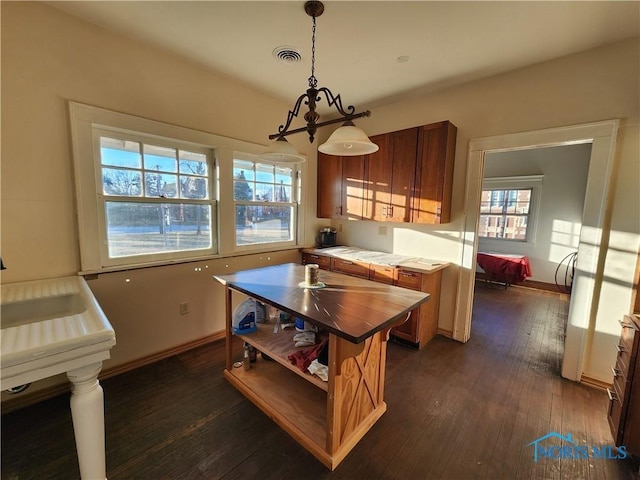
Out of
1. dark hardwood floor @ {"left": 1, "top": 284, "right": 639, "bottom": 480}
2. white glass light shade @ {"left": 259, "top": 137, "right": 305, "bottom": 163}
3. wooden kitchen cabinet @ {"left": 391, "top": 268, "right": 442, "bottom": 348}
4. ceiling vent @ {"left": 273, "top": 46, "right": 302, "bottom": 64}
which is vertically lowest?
dark hardwood floor @ {"left": 1, "top": 284, "right": 639, "bottom": 480}

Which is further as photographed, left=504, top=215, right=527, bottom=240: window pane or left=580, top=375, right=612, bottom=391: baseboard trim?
left=504, top=215, right=527, bottom=240: window pane

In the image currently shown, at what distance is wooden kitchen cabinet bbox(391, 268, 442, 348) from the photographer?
8.97ft

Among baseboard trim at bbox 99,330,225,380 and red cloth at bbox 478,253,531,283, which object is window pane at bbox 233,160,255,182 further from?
red cloth at bbox 478,253,531,283

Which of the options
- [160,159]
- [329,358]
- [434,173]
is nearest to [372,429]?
[329,358]

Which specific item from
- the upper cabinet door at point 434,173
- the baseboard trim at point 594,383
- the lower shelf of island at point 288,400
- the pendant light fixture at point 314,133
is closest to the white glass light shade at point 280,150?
the pendant light fixture at point 314,133

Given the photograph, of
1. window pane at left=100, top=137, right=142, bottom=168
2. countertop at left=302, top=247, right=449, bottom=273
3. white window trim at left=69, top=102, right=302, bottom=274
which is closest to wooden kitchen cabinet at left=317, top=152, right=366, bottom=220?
countertop at left=302, top=247, right=449, bottom=273

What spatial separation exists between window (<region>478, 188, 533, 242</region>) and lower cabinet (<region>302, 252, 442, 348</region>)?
3078 mm

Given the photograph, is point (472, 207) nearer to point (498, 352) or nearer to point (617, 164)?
point (617, 164)

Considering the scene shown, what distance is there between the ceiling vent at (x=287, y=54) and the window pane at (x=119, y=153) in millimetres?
1434

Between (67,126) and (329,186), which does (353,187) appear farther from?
(67,126)

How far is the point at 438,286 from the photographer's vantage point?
9.97 feet

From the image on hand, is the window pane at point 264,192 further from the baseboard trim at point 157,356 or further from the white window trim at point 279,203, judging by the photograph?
the baseboard trim at point 157,356

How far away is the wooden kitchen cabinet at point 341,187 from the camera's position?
3.43 meters

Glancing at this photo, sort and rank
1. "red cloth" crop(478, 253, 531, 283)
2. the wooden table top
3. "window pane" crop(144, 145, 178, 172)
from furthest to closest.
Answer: "red cloth" crop(478, 253, 531, 283) → "window pane" crop(144, 145, 178, 172) → the wooden table top
